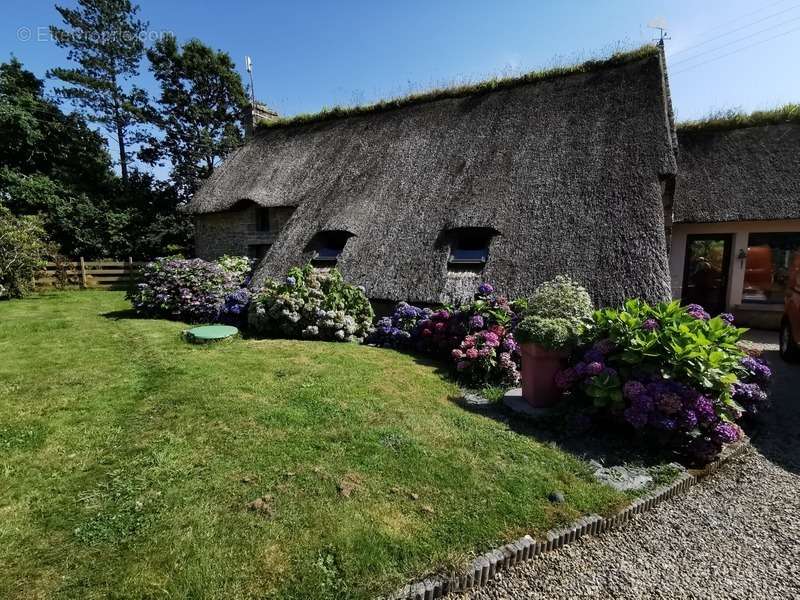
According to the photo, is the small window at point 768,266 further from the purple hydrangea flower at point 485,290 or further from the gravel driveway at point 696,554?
the gravel driveway at point 696,554

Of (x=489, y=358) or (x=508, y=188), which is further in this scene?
(x=508, y=188)

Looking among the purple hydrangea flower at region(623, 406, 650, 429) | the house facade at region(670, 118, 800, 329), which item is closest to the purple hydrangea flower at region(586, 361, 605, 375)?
the purple hydrangea flower at region(623, 406, 650, 429)

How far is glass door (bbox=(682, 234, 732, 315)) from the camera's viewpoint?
32.6ft

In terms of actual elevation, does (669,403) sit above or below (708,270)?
below

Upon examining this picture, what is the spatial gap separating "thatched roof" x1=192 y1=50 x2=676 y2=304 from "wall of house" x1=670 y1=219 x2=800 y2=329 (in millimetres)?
3146

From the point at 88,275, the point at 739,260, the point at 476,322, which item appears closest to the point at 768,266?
the point at 739,260

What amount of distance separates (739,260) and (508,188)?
242 inches

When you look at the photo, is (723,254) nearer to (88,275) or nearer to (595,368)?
(595,368)

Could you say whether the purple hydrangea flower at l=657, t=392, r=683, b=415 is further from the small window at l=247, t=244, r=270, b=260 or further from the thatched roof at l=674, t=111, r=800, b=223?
the small window at l=247, t=244, r=270, b=260

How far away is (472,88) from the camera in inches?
445

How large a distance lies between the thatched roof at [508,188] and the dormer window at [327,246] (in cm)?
24

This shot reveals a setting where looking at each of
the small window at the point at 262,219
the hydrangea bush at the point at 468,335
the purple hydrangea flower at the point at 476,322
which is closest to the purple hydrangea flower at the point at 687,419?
the hydrangea bush at the point at 468,335

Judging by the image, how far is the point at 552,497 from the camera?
10.4ft

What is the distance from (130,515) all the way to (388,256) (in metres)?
6.44
